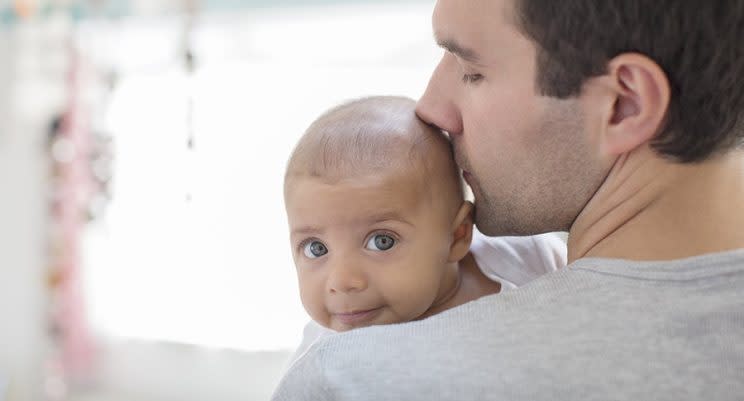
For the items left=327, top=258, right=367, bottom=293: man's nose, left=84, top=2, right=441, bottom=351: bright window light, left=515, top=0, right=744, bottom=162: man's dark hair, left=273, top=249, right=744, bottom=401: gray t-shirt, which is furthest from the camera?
left=84, top=2, right=441, bottom=351: bright window light

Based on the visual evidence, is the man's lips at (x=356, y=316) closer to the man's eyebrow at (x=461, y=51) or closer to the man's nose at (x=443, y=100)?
the man's nose at (x=443, y=100)

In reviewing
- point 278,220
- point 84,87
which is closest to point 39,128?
point 84,87

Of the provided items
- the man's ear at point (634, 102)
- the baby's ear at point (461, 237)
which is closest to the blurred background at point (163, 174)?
the baby's ear at point (461, 237)

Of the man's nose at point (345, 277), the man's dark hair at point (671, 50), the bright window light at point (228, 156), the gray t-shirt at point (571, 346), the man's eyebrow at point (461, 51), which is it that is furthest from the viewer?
the bright window light at point (228, 156)

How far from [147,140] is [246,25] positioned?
1.73ft

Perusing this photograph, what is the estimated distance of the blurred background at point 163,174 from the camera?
2.82 metres

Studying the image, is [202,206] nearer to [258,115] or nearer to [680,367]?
[258,115]

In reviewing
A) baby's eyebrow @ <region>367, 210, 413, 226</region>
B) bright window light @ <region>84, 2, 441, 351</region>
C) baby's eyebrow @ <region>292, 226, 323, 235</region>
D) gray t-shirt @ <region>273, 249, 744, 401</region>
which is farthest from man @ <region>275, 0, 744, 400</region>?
bright window light @ <region>84, 2, 441, 351</region>

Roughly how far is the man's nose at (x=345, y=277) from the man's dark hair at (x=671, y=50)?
0.35 meters

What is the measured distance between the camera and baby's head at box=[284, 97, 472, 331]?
48.7 inches

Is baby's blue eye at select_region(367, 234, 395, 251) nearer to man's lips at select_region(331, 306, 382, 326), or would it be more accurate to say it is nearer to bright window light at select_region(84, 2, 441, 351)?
man's lips at select_region(331, 306, 382, 326)

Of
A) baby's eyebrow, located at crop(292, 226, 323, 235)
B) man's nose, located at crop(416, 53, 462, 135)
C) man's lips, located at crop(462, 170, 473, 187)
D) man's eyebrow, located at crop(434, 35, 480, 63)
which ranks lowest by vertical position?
baby's eyebrow, located at crop(292, 226, 323, 235)

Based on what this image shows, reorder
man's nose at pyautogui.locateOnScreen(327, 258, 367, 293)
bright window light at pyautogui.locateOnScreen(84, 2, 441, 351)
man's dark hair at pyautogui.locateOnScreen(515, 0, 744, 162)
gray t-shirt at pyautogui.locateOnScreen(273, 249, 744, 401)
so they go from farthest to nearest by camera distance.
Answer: bright window light at pyautogui.locateOnScreen(84, 2, 441, 351), man's nose at pyautogui.locateOnScreen(327, 258, 367, 293), man's dark hair at pyautogui.locateOnScreen(515, 0, 744, 162), gray t-shirt at pyautogui.locateOnScreen(273, 249, 744, 401)

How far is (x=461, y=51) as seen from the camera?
1.12 meters
